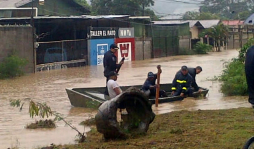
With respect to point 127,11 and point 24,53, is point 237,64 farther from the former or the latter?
point 127,11

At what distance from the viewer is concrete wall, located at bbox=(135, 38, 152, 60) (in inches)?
1656

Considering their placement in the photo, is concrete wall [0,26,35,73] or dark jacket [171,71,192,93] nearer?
dark jacket [171,71,192,93]

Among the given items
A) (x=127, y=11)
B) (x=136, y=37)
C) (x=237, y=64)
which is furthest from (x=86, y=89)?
(x=127, y=11)

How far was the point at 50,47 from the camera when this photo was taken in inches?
1259

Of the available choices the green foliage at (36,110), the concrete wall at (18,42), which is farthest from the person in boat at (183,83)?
the concrete wall at (18,42)

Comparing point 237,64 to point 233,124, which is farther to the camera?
point 237,64

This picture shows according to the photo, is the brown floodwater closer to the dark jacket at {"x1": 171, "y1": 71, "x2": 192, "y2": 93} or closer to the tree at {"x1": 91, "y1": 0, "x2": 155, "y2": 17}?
the dark jacket at {"x1": 171, "y1": 71, "x2": 192, "y2": 93}

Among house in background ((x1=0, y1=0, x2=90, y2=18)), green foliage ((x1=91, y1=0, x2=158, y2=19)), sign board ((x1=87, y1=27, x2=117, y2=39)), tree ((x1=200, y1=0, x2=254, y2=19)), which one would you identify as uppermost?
tree ((x1=200, y1=0, x2=254, y2=19))

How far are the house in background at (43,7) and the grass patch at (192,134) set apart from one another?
97.5 ft

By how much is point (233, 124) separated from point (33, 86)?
14.5 m

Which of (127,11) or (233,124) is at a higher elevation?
(127,11)

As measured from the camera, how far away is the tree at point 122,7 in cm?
6134

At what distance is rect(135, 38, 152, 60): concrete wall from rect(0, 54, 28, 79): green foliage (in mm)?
15836

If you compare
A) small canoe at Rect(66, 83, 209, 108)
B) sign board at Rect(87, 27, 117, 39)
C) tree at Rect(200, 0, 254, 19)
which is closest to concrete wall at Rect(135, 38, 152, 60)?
sign board at Rect(87, 27, 117, 39)
